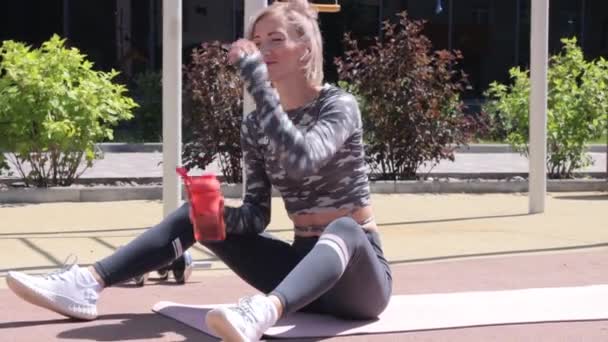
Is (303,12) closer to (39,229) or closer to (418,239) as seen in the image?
(418,239)

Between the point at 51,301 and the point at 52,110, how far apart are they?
19.3ft

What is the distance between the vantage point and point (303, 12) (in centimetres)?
487

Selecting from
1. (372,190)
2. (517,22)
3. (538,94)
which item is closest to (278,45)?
(538,94)

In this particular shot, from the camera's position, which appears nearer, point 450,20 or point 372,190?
point 372,190

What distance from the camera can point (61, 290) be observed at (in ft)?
16.5

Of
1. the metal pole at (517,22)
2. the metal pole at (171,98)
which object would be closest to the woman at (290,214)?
the metal pole at (171,98)

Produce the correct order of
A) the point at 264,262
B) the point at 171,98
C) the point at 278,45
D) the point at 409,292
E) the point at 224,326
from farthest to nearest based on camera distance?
1. the point at 171,98
2. the point at 409,292
3. the point at 264,262
4. the point at 278,45
5. the point at 224,326

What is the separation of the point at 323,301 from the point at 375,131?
7.23 meters

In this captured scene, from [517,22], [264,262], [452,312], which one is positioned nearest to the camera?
[264,262]

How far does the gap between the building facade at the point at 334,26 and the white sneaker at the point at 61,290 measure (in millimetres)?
15606

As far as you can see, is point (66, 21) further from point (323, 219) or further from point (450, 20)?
point (323, 219)

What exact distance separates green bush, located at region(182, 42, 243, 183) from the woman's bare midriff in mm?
6465

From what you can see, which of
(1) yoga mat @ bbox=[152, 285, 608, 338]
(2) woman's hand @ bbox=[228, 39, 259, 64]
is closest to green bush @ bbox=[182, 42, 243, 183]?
(1) yoga mat @ bbox=[152, 285, 608, 338]

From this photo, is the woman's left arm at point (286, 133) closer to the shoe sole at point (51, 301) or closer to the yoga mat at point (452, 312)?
the yoga mat at point (452, 312)
